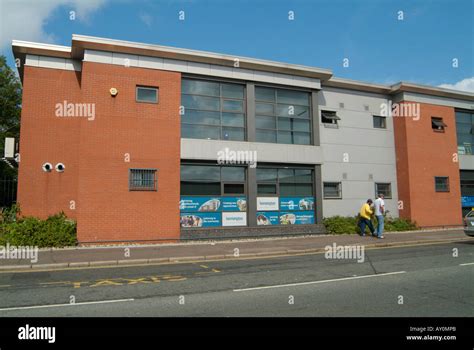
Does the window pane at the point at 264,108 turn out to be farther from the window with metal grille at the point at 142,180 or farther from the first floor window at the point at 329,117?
the window with metal grille at the point at 142,180

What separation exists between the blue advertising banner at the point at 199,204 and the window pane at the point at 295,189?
322cm

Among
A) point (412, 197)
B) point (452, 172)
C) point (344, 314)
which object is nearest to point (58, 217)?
point (344, 314)

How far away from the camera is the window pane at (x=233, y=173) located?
16625 mm

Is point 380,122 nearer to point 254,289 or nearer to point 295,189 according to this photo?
point 295,189

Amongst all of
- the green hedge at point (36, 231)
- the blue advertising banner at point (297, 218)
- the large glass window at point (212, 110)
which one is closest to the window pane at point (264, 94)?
the large glass window at point (212, 110)

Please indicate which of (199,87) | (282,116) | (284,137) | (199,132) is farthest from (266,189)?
(199,87)

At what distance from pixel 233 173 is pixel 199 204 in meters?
2.09

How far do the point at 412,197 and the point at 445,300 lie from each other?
14923 mm

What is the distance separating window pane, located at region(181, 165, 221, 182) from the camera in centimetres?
1598

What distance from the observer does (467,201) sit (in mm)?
22359

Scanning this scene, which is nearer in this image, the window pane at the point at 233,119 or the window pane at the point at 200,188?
the window pane at the point at 200,188

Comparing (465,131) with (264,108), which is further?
(465,131)

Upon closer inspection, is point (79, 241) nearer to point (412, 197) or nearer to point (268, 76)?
point (268, 76)

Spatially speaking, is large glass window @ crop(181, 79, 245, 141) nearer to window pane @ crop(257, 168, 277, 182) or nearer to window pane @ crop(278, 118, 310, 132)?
window pane @ crop(257, 168, 277, 182)
